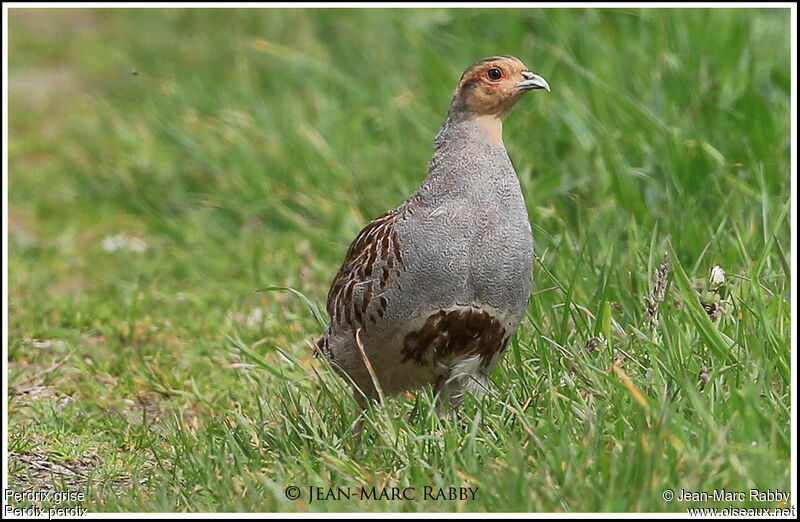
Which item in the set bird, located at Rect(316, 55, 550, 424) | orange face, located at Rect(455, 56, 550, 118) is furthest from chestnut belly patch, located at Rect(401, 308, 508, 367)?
orange face, located at Rect(455, 56, 550, 118)

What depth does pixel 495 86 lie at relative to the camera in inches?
142

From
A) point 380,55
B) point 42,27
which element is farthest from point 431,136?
point 42,27

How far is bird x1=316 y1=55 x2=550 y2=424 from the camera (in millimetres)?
3406

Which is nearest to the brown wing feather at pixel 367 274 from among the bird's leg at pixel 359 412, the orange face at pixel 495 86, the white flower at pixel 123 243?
the bird's leg at pixel 359 412

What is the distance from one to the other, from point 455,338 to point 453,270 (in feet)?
0.69

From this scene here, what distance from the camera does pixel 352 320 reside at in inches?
144

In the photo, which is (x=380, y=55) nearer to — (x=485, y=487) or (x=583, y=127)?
(x=583, y=127)

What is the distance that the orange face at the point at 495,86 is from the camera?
11.8 feet

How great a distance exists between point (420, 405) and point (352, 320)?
33 centimetres

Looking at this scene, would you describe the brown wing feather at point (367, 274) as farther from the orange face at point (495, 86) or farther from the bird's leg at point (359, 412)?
the orange face at point (495, 86)
